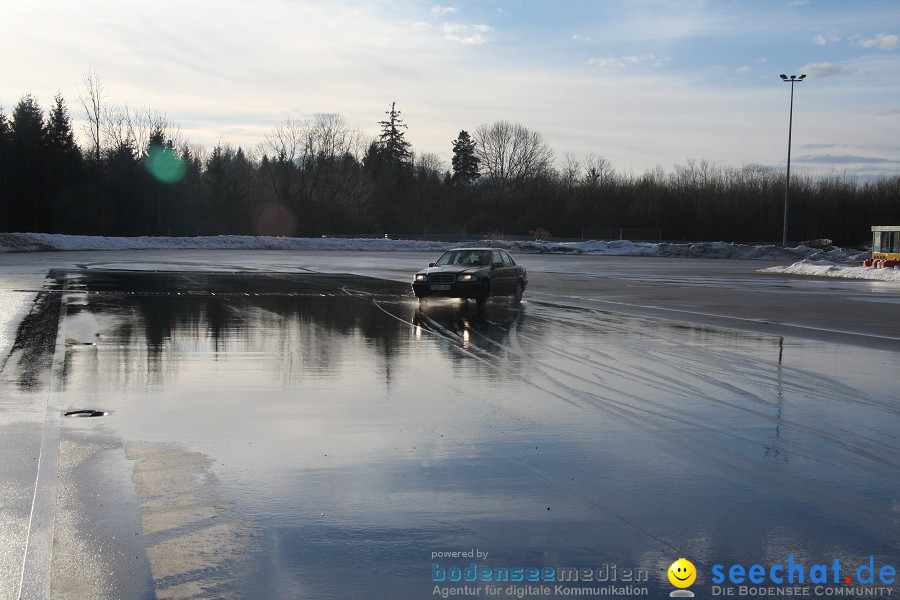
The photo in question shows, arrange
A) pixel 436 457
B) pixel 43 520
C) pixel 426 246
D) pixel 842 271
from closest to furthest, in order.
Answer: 1. pixel 43 520
2. pixel 436 457
3. pixel 842 271
4. pixel 426 246

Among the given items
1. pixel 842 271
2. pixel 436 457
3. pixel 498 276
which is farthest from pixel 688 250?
pixel 436 457

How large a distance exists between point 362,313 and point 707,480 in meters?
13.2

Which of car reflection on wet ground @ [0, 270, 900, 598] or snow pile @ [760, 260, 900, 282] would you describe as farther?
snow pile @ [760, 260, 900, 282]

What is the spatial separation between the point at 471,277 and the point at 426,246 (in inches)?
2190

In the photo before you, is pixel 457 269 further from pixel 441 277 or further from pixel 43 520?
pixel 43 520

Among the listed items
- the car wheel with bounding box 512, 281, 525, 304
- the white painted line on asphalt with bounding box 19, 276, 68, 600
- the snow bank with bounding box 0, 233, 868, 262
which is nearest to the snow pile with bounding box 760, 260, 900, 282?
the snow bank with bounding box 0, 233, 868, 262

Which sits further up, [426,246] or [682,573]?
[426,246]

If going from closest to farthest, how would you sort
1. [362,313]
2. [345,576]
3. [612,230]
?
[345,576] → [362,313] → [612,230]

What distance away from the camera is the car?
2150cm

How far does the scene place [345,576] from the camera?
4574mm

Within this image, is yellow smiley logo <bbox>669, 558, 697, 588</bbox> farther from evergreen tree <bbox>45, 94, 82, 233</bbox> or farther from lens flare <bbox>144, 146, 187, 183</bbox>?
lens flare <bbox>144, 146, 187, 183</bbox>

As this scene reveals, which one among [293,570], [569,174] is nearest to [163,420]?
[293,570]

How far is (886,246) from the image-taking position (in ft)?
162

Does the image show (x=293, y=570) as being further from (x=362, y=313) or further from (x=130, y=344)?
(x=362, y=313)
